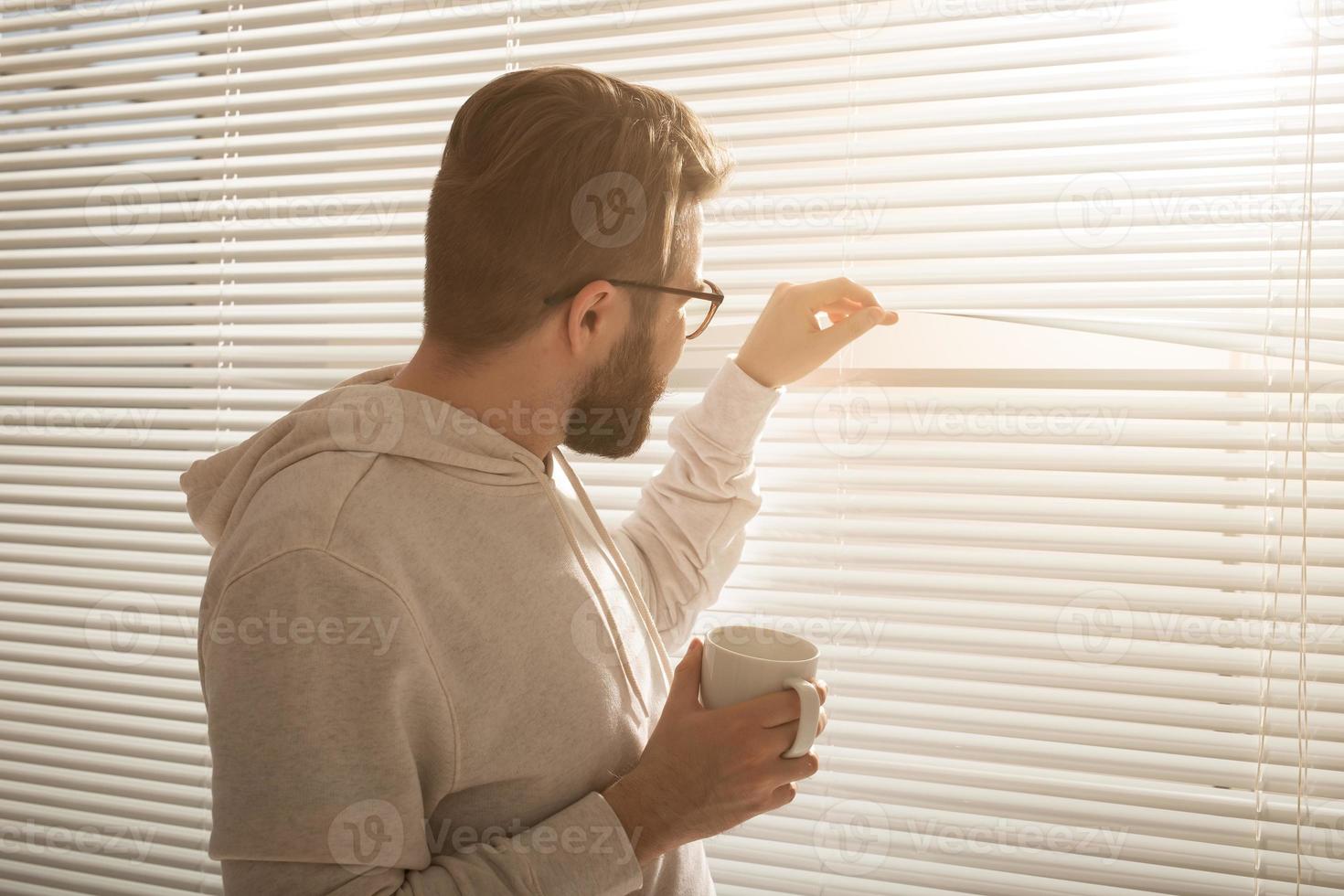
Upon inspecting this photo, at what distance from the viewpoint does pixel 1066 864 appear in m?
1.02

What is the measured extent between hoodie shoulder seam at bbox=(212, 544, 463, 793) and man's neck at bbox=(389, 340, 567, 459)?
19 cm

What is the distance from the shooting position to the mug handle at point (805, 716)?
0.73m

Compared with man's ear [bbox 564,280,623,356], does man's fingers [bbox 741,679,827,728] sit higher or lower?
lower

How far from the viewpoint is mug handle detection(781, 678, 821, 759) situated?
728 millimetres

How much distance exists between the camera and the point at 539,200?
765 mm

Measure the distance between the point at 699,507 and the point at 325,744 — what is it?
492 millimetres

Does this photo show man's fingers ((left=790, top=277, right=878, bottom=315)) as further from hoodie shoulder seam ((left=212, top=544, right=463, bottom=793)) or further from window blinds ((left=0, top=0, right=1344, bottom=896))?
hoodie shoulder seam ((left=212, top=544, right=463, bottom=793))

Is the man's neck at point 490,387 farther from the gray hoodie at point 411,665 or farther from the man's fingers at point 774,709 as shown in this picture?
the man's fingers at point 774,709

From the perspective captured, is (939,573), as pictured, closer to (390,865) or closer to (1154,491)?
(1154,491)

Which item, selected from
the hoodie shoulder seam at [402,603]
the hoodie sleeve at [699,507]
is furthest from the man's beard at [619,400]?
the hoodie shoulder seam at [402,603]

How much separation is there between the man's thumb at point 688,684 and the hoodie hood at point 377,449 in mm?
60

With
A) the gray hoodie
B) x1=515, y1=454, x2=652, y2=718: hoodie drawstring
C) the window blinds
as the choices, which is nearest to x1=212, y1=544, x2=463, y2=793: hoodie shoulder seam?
Answer: the gray hoodie

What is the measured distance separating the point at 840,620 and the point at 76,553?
119 cm

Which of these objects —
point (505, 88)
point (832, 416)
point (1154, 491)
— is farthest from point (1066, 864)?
point (505, 88)
